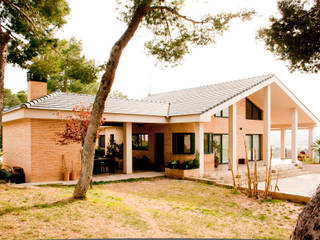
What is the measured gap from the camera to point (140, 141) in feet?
69.6

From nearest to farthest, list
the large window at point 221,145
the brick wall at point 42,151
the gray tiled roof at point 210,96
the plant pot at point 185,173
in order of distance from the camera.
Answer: the brick wall at point 42,151, the plant pot at point 185,173, the gray tiled roof at point 210,96, the large window at point 221,145

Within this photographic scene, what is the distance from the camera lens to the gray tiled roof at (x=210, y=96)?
52.2 feet

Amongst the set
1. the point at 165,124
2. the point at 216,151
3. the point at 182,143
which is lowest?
the point at 216,151

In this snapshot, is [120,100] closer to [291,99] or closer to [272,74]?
[272,74]

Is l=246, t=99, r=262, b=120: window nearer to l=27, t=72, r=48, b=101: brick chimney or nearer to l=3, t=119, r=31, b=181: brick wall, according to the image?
l=27, t=72, r=48, b=101: brick chimney

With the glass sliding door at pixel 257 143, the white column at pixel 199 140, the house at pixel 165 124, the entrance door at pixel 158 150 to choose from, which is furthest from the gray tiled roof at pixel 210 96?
the glass sliding door at pixel 257 143

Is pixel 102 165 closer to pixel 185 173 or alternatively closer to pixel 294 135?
pixel 185 173

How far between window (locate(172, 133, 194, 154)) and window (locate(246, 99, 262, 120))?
7665 millimetres

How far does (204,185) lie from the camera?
13.1 meters

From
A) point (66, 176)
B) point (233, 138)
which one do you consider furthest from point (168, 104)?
point (66, 176)

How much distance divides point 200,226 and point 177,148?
10759mm

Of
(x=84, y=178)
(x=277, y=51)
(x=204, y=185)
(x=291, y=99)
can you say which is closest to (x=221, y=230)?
(x=84, y=178)

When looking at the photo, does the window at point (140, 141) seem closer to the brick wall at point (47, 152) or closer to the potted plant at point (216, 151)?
the potted plant at point (216, 151)

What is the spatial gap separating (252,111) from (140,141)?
991cm
